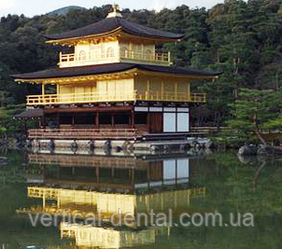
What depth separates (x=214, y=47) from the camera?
59031 mm

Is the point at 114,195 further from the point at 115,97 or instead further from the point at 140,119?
the point at 140,119

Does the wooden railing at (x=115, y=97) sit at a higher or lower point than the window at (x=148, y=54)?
lower

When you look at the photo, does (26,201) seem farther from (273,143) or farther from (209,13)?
(209,13)

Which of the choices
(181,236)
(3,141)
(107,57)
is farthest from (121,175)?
(3,141)

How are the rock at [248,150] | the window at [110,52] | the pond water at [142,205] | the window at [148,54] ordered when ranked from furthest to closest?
the window at [148,54] < the window at [110,52] < the rock at [248,150] < the pond water at [142,205]

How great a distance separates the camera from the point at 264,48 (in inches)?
2229

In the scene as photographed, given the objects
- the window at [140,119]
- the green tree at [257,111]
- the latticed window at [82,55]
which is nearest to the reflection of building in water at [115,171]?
the green tree at [257,111]

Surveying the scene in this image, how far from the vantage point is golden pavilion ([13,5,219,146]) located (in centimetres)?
3712

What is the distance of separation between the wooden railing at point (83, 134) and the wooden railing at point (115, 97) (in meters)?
1.93

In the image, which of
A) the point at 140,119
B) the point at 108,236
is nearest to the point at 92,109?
the point at 140,119

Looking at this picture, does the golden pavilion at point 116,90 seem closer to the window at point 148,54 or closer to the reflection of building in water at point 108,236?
the window at point 148,54

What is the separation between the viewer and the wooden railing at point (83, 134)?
35906mm

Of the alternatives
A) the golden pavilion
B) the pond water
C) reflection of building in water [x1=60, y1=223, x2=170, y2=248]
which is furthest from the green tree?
reflection of building in water [x1=60, y1=223, x2=170, y2=248]

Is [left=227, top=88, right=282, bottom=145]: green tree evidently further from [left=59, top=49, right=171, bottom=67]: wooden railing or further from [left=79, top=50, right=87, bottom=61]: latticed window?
[left=79, top=50, right=87, bottom=61]: latticed window
